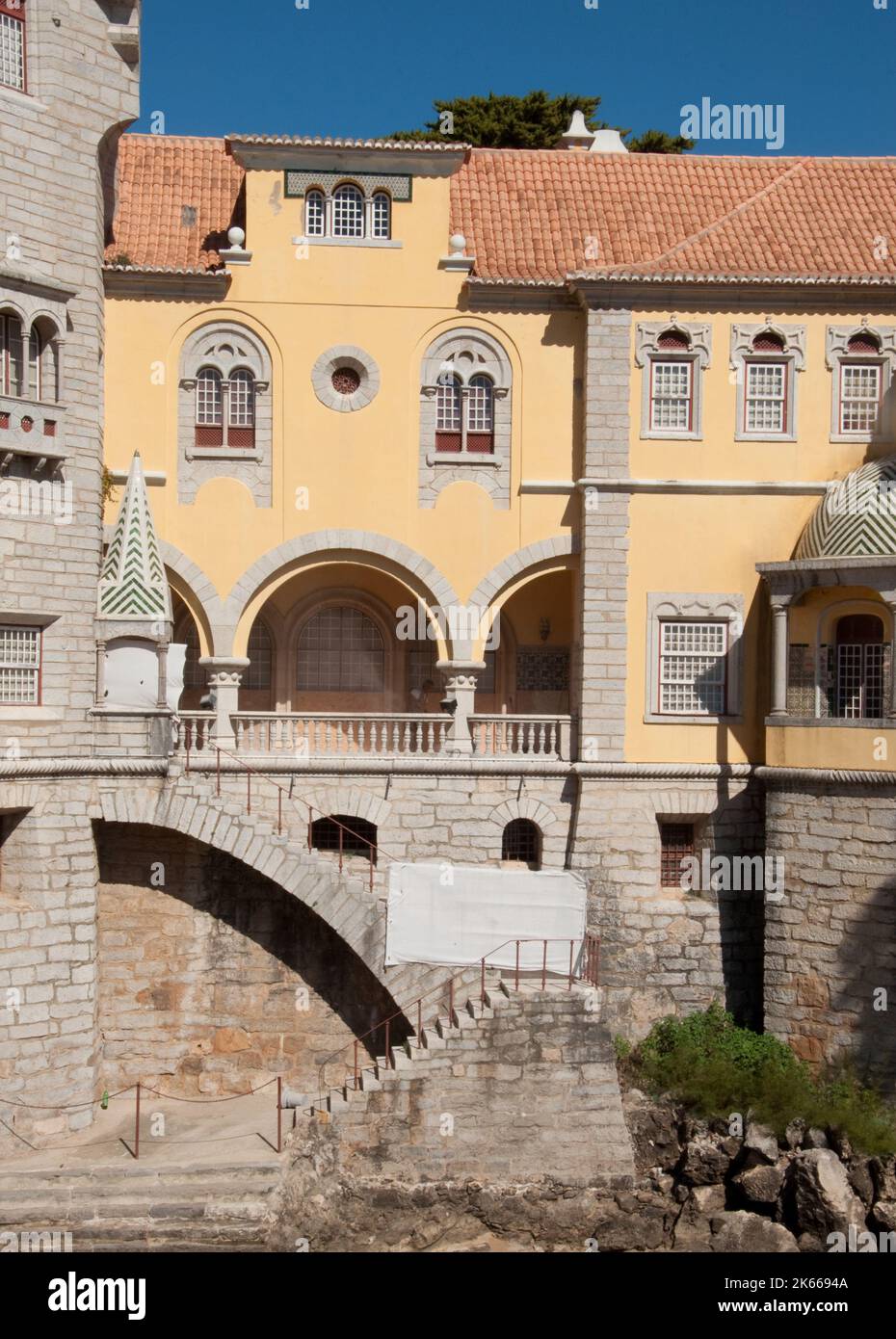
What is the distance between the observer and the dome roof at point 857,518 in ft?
91.2

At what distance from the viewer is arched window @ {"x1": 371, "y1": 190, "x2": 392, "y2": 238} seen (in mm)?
30625

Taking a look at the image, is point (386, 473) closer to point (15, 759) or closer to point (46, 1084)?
point (15, 759)

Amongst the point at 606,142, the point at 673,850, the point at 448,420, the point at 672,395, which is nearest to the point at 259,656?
the point at 448,420

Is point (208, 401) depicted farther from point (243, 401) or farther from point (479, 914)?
point (479, 914)

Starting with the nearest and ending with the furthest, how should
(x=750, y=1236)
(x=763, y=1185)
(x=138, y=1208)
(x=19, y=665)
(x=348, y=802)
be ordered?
1. (x=138, y=1208)
2. (x=750, y=1236)
3. (x=763, y=1185)
4. (x=19, y=665)
5. (x=348, y=802)

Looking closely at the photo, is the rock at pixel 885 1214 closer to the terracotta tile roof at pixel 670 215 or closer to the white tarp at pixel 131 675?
the white tarp at pixel 131 675

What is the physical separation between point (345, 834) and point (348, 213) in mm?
11748

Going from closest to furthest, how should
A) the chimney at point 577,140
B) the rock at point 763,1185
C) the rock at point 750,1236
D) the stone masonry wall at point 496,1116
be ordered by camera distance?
1. the rock at point 750,1236
2. the rock at point 763,1185
3. the stone masonry wall at point 496,1116
4. the chimney at point 577,140

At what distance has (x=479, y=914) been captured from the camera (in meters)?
28.0

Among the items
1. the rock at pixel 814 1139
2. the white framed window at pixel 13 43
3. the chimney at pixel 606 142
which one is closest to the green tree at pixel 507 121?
the chimney at pixel 606 142

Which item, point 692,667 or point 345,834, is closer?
point 692,667

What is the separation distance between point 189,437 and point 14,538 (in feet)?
16.8

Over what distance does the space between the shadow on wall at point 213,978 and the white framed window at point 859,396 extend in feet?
44.2

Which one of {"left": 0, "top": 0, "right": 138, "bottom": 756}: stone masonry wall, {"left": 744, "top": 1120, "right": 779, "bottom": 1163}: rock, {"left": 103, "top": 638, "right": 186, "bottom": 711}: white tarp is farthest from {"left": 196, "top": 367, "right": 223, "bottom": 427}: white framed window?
{"left": 744, "top": 1120, "right": 779, "bottom": 1163}: rock
